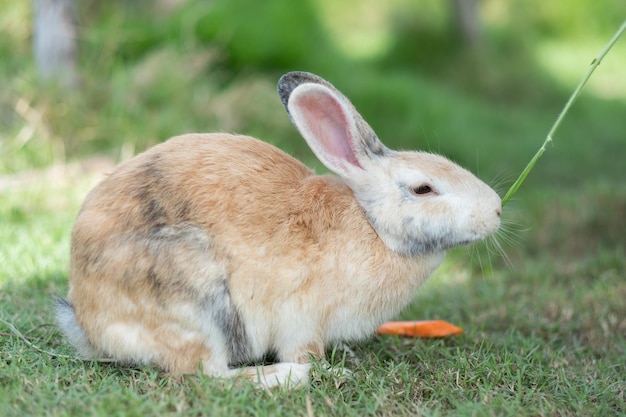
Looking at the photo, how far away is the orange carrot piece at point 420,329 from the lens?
3.75m

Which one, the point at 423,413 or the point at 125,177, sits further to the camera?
the point at 125,177

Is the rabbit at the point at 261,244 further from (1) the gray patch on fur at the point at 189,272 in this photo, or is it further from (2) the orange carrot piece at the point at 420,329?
(2) the orange carrot piece at the point at 420,329

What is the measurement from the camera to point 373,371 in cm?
324

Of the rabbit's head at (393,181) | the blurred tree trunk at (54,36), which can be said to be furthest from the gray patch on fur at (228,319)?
the blurred tree trunk at (54,36)

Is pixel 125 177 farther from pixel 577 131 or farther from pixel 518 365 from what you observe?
pixel 577 131

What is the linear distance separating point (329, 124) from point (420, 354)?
3.49 feet

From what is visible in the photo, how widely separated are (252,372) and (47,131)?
3697 mm

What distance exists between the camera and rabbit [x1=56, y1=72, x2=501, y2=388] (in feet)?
9.83

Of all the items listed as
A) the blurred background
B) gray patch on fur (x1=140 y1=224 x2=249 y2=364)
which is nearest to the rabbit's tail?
gray patch on fur (x1=140 y1=224 x2=249 y2=364)

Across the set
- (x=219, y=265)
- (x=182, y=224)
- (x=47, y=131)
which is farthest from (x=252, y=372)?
(x=47, y=131)

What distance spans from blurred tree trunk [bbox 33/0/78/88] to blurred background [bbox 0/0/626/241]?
14 mm

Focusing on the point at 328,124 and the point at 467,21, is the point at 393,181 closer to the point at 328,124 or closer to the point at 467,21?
the point at 328,124

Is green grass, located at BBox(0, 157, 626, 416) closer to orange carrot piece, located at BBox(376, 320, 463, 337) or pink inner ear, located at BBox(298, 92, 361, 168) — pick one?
orange carrot piece, located at BBox(376, 320, 463, 337)

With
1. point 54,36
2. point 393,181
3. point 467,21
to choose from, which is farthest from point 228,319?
point 467,21
